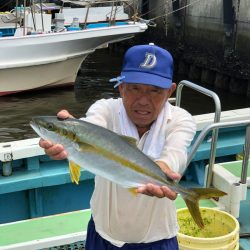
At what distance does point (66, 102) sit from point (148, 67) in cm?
1179

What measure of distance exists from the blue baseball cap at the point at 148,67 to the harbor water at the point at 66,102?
856 cm

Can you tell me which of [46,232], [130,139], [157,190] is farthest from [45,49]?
[157,190]

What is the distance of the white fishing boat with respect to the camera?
1272 cm

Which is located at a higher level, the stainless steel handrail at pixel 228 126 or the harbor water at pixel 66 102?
the stainless steel handrail at pixel 228 126

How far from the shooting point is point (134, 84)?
220 cm

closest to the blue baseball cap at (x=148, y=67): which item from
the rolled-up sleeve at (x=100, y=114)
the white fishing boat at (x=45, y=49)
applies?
the rolled-up sleeve at (x=100, y=114)

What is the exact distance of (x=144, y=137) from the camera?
88.3 inches

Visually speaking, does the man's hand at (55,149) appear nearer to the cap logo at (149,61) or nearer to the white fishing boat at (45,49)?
the cap logo at (149,61)

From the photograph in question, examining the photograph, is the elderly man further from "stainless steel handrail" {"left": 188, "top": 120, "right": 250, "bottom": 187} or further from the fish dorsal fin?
"stainless steel handrail" {"left": 188, "top": 120, "right": 250, "bottom": 187}

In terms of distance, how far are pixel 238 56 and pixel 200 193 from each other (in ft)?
45.8

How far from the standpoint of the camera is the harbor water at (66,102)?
451 inches

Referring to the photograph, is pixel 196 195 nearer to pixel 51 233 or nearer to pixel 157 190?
pixel 157 190

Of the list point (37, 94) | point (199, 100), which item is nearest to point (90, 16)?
point (37, 94)

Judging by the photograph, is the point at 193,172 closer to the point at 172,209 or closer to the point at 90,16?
the point at 172,209
